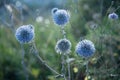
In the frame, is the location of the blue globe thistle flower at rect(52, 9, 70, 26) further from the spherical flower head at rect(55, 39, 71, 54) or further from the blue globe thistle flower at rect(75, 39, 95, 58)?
the blue globe thistle flower at rect(75, 39, 95, 58)

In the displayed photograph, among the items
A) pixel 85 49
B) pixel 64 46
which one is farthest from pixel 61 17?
pixel 85 49

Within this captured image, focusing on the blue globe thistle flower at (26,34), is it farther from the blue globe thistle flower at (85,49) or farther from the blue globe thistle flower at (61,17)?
the blue globe thistle flower at (85,49)

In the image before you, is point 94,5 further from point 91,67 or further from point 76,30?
point 91,67

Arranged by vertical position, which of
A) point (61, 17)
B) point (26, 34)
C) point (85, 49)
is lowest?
point (85, 49)

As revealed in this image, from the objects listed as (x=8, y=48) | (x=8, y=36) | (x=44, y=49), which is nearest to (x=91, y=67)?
(x=44, y=49)

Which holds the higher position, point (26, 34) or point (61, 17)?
point (61, 17)

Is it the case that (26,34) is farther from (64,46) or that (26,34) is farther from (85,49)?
(85,49)

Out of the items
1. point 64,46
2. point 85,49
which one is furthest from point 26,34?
point 85,49

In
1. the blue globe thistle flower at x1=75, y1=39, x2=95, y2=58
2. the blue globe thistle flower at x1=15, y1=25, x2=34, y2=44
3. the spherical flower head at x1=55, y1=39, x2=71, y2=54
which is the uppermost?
the blue globe thistle flower at x1=15, y1=25, x2=34, y2=44

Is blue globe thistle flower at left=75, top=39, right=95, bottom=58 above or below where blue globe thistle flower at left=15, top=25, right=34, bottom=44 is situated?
below

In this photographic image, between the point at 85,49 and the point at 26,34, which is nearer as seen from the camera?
the point at 85,49

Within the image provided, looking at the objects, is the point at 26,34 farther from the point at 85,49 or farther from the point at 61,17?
the point at 85,49

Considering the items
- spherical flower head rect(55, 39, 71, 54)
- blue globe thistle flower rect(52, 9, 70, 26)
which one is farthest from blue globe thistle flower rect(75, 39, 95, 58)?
blue globe thistle flower rect(52, 9, 70, 26)

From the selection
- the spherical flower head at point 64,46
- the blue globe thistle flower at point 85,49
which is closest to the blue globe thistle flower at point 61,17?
the spherical flower head at point 64,46
